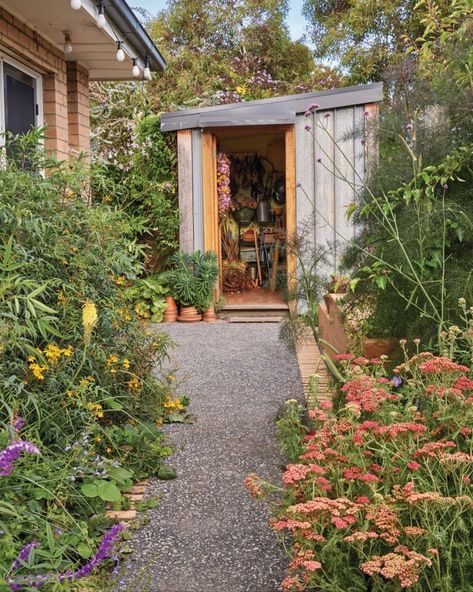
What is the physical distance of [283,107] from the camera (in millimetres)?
8812

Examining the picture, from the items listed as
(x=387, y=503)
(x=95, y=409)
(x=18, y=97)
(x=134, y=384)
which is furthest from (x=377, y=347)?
(x=18, y=97)

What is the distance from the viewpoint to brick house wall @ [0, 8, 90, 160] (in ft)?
18.6

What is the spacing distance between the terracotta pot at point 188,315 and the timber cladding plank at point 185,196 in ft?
2.59

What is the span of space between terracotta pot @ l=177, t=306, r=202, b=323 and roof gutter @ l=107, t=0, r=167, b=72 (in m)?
2.96

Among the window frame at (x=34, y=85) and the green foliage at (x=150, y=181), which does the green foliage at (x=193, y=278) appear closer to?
the green foliage at (x=150, y=181)

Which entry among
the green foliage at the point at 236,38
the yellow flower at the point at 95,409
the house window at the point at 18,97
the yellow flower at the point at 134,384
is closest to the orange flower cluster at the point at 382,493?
the yellow flower at the point at 95,409

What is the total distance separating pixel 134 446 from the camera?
3648mm

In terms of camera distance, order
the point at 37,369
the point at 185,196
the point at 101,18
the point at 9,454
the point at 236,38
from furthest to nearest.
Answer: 1. the point at 236,38
2. the point at 185,196
3. the point at 101,18
4. the point at 37,369
5. the point at 9,454

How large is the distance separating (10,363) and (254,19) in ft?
60.7

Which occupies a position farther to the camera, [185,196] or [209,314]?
[185,196]

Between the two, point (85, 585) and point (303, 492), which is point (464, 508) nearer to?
point (303, 492)

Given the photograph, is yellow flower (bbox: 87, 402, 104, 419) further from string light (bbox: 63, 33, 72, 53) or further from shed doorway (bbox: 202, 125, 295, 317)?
shed doorway (bbox: 202, 125, 295, 317)

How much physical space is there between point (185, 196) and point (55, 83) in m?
2.82

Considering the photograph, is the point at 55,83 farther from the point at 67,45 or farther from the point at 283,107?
the point at 283,107
